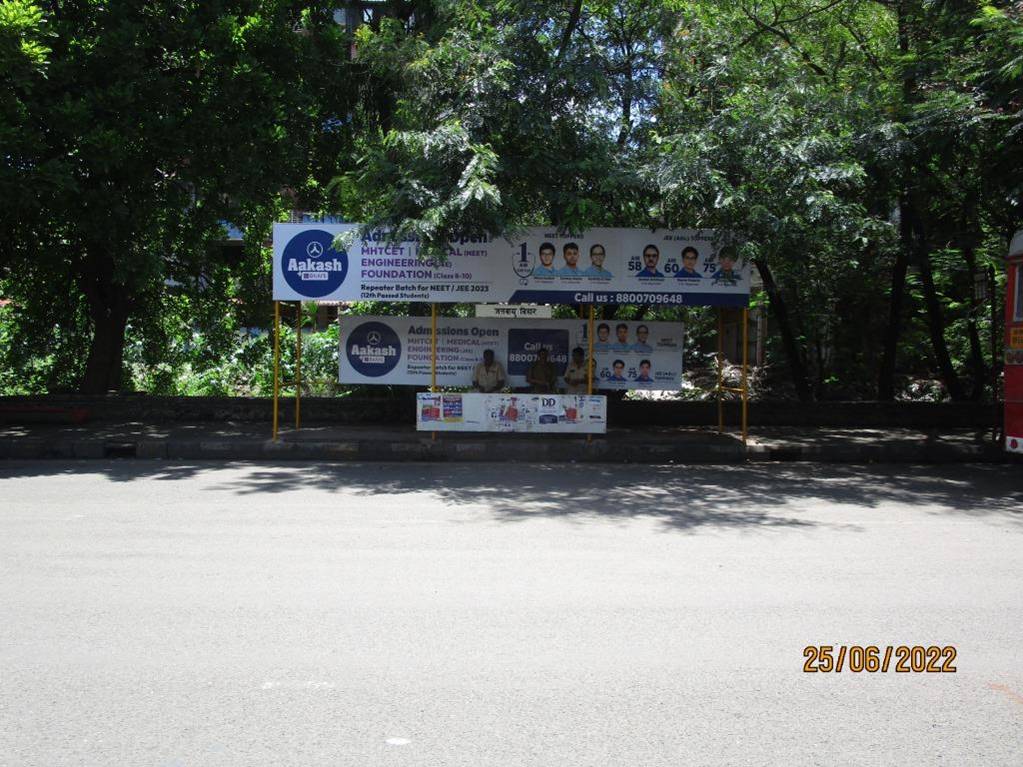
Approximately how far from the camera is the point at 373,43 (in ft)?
41.6

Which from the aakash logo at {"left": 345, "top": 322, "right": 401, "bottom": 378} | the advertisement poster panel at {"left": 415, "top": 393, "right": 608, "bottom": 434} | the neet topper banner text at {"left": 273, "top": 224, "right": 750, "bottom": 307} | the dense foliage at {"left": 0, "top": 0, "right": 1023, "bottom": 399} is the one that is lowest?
the advertisement poster panel at {"left": 415, "top": 393, "right": 608, "bottom": 434}

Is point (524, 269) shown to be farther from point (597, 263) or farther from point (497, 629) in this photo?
point (497, 629)

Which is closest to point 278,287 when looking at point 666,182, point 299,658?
point 666,182

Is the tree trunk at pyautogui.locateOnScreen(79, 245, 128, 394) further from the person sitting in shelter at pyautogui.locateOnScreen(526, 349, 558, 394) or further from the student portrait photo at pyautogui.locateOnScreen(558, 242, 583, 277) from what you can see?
the student portrait photo at pyautogui.locateOnScreen(558, 242, 583, 277)

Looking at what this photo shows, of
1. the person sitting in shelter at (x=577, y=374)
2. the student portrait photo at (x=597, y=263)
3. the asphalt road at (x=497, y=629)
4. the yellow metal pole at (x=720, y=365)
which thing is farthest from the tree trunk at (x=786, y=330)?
the asphalt road at (x=497, y=629)

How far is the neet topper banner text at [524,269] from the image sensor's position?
493 inches

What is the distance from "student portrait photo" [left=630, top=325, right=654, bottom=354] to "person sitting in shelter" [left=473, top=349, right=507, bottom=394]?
2.32 metres

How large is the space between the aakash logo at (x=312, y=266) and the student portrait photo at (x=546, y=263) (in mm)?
2932

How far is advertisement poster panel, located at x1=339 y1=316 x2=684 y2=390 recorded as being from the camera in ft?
45.0

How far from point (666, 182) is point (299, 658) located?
27.2ft

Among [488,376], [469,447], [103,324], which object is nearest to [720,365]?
[488,376]

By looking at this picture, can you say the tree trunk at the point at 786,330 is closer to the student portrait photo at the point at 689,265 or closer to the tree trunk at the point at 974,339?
the student portrait photo at the point at 689,265

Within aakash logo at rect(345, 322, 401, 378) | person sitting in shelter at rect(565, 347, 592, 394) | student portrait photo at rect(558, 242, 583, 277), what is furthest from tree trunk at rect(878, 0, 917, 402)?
aakash logo at rect(345, 322, 401, 378)

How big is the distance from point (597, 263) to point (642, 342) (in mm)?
2033
